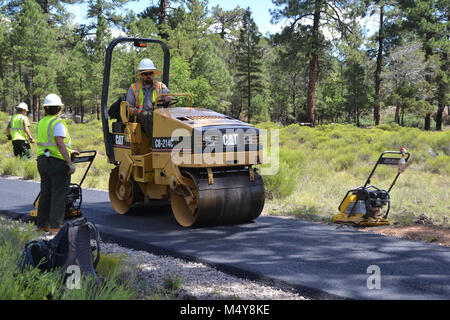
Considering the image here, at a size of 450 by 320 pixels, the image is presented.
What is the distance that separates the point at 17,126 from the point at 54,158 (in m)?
6.99

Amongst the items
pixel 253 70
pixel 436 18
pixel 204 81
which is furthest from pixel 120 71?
pixel 253 70

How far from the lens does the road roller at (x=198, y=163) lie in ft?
21.8

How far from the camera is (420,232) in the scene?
261 inches

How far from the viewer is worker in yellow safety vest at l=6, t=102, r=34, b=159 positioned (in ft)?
41.7

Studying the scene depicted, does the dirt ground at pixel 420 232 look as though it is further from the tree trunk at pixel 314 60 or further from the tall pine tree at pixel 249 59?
the tall pine tree at pixel 249 59

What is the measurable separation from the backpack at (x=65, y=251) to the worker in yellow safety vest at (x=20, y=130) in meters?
9.10

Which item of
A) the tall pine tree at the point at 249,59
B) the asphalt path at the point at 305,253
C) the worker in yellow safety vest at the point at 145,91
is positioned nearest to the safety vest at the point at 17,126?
the asphalt path at the point at 305,253

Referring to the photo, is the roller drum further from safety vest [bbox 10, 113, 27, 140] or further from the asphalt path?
safety vest [bbox 10, 113, 27, 140]

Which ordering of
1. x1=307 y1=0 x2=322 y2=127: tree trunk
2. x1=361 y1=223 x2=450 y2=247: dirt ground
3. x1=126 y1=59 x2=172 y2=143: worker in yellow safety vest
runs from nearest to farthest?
1. x1=361 y1=223 x2=450 y2=247: dirt ground
2. x1=126 y1=59 x2=172 y2=143: worker in yellow safety vest
3. x1=307 y1=0 x2=322 y2=127: tree trunk

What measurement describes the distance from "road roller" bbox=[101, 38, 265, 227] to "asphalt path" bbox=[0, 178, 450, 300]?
11.5 inches

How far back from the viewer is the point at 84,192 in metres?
10.6

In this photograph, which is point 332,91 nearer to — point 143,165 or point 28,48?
point 28,48

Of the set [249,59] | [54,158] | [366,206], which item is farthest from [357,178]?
[249,59]

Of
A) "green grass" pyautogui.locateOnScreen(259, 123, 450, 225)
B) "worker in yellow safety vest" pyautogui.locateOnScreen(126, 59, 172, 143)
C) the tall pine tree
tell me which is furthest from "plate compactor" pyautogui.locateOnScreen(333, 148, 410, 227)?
the tall pine tree
